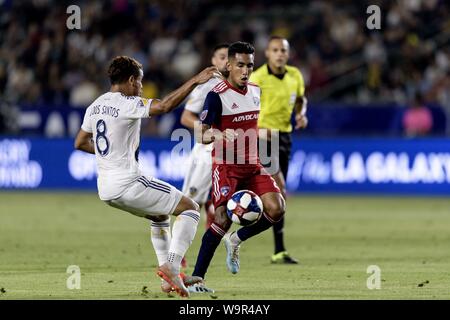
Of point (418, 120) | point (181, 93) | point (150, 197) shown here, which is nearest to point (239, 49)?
point (181, 93)

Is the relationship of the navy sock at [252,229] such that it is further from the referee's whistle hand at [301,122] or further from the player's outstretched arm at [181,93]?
the referee's whistle hand at [301,122]

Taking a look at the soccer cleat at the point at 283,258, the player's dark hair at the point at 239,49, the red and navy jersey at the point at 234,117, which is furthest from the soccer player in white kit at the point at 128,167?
the soccer cleat at the point at 283,258

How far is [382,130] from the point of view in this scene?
26.0 m

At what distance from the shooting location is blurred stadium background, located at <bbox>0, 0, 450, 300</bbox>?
25.1 m

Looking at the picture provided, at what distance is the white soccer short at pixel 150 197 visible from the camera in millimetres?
10383

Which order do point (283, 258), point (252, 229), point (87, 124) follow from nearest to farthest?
point (87, 124) → point (252, 229) → point (283, 258)

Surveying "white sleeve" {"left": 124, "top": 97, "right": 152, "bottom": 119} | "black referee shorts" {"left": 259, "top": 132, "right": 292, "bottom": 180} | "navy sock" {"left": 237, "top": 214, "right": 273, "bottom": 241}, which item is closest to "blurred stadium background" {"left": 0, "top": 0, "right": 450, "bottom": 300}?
"black referee shorts" {"left": 259, "top": 132, "right": 292, "bottom": 180}

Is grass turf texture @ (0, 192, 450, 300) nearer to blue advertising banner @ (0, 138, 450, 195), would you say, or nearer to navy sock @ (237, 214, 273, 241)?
navy sock @ (237, 214, 273, 241)

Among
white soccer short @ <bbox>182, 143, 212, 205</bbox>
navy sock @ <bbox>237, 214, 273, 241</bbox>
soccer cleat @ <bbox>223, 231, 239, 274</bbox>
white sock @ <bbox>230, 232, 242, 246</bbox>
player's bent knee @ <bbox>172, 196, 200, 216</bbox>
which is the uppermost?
white soccer short @ <bbox>182, 143, 212, 205</bbox>

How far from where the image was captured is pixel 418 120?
25.3 m

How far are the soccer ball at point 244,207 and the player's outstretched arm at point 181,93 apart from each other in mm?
1403

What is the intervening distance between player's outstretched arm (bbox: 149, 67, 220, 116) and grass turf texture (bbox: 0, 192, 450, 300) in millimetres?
1700

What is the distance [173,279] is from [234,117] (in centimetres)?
185

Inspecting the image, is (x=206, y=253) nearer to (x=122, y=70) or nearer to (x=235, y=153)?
(x=235, y=153)
